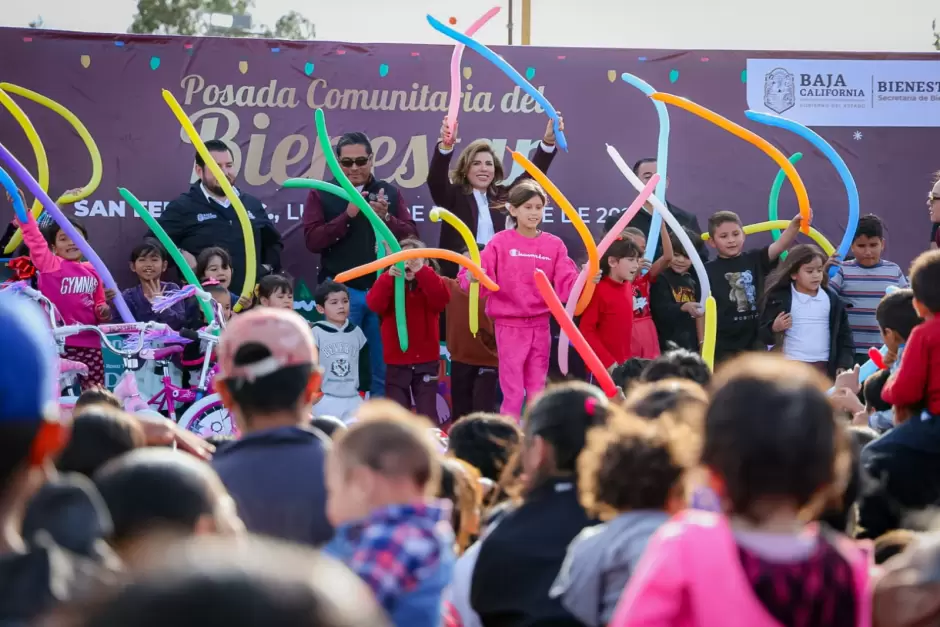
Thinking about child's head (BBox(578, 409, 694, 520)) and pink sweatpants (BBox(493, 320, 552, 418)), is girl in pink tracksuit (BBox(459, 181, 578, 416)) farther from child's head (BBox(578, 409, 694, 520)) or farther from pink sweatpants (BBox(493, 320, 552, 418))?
child's head (BBox(578, 409, 694, 520))

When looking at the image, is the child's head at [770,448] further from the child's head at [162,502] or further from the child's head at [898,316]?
the child's head at [898,316]

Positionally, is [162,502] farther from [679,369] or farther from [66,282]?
[66,282]

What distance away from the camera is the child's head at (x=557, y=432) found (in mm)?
3088

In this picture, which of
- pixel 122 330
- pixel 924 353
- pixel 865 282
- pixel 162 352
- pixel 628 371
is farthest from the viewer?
pixel 865 282

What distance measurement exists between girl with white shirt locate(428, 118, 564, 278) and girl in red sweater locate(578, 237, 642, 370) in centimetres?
114

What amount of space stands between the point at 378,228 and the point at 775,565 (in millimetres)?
6824

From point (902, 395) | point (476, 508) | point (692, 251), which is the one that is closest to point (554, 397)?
point (476, 508)

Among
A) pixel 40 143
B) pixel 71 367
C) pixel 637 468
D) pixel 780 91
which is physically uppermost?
pixel 780 91

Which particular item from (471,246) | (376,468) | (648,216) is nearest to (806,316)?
(648,216)

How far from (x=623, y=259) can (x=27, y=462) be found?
7042 mm

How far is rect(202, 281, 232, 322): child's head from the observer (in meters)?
8.62

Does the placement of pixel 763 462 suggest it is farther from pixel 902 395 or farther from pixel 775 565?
pixel 902 395

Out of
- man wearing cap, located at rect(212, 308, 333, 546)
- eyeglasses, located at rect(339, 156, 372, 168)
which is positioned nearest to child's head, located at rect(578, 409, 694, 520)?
man wearing cap, located at rect(212, 308, 333, 546)

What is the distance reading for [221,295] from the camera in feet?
28.3
